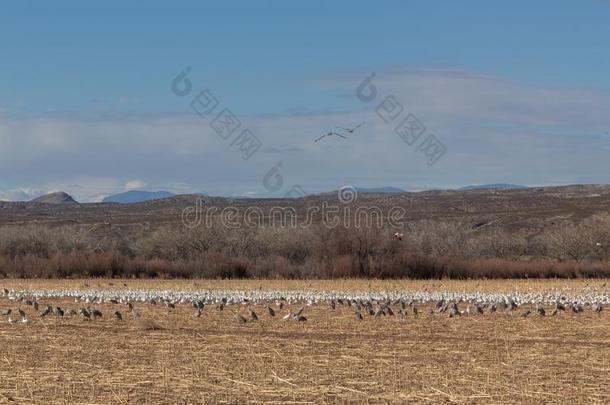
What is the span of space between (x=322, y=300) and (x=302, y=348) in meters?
9.64

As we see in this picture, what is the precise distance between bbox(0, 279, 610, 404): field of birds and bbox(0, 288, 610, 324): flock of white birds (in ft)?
0.21

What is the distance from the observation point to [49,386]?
44.2ft

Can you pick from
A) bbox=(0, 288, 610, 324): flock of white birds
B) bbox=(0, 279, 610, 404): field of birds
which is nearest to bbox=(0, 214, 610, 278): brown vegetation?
bbox=(0, 288, 610, 324): flock of white birds

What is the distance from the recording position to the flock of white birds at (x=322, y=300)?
910 inches

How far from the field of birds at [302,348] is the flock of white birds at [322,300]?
0.21 ft

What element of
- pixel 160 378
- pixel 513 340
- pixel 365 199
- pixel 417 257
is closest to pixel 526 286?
pixel 417 257

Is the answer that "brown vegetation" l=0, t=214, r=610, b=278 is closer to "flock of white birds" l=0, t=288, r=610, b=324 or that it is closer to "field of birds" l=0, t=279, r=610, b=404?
"flock of white birds" l=0, t=288, r=610, b=324

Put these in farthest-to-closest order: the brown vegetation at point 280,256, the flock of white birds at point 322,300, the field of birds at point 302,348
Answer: the brown vegetation at point 280,256 → the flock of white birds at point 322,300 → the field of birds at point 302,348

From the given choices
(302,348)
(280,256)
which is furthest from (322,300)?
(280,256)

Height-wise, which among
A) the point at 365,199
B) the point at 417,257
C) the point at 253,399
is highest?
the point at 365,199

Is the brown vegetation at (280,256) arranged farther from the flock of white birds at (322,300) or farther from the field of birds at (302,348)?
the field of birds at (302,348)

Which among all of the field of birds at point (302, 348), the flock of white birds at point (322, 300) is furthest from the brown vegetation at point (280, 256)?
the field of birds at point (302, 348)

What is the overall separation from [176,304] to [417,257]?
56.9 feet

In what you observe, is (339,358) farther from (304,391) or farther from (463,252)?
(463,252)
